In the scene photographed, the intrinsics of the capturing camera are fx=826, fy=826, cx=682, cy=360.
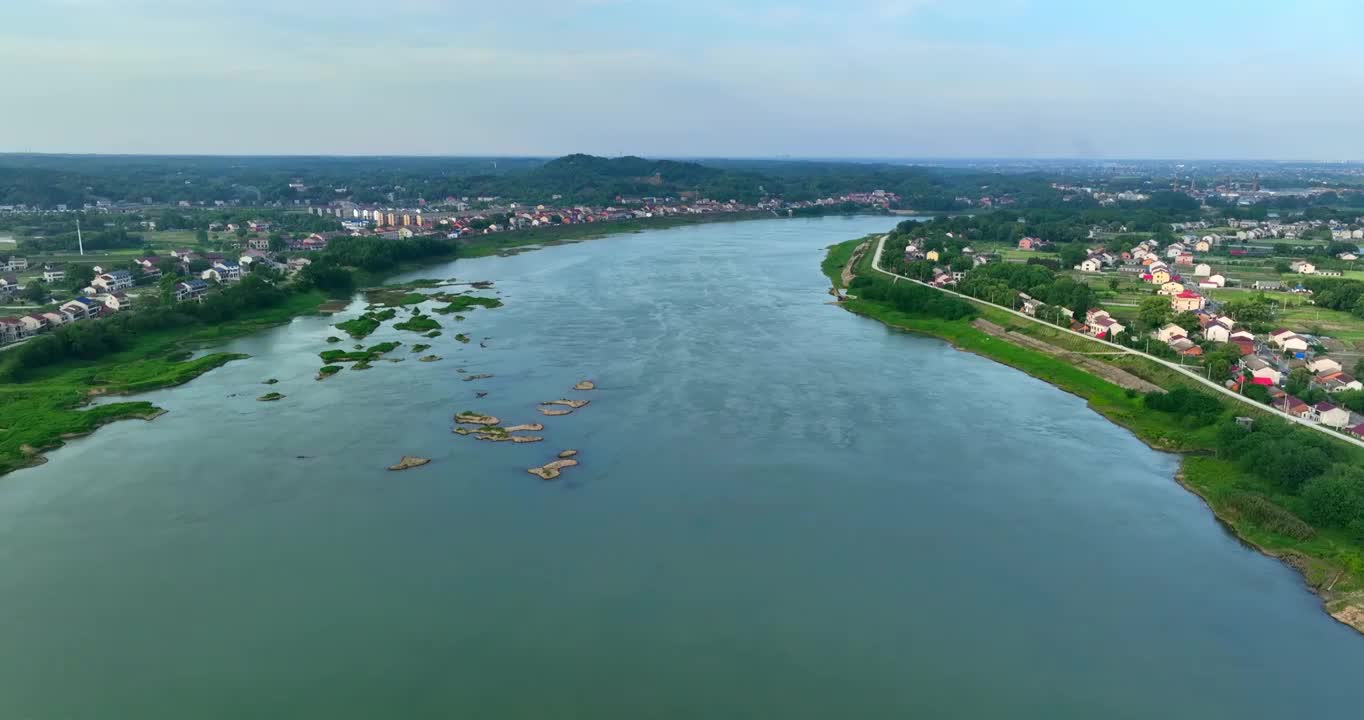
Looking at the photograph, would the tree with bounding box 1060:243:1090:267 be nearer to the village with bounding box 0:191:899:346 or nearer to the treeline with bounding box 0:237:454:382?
the treeline with bounding box 0:237:454:382

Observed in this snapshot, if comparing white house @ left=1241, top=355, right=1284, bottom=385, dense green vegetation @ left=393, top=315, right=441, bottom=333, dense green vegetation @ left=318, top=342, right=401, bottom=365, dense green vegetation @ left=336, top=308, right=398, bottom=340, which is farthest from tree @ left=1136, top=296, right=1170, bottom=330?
dense green vegetation @ left=336, top=308, right=398, bottom=340

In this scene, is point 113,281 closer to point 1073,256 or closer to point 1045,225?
point 1073,256

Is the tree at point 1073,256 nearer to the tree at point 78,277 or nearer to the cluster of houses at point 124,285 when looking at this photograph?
the cluster of houses at point 124,285

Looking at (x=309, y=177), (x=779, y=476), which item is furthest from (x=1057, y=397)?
(x=309, y=177)

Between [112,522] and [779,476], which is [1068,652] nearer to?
[779,476]

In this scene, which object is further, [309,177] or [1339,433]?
[309,177]
